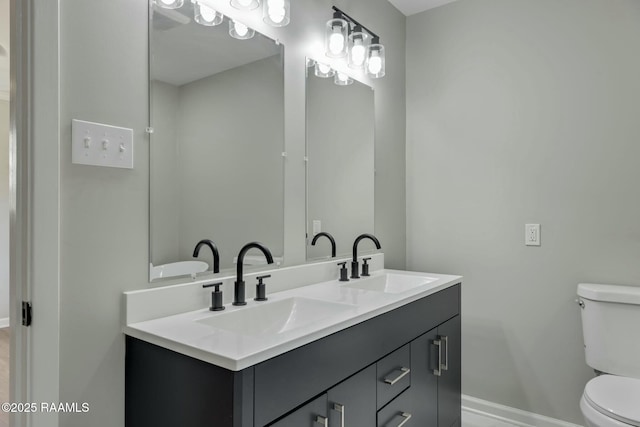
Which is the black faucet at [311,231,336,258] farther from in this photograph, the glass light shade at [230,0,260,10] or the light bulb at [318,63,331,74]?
the glass light shade at [230,0,260,10]

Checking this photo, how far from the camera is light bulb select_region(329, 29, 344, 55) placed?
74.6 inches

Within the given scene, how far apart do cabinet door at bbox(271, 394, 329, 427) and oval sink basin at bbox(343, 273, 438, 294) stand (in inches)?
33.0

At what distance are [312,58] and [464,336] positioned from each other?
1.82m

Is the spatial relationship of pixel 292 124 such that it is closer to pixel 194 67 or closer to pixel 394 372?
pixel 194 67

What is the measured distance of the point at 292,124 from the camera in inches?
67.9

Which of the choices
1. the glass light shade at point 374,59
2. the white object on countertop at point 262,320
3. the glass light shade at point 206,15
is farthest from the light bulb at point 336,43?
the white object on countertop at point 262,320

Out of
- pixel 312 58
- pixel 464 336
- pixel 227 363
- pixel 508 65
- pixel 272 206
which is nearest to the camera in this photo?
pixel 227 363

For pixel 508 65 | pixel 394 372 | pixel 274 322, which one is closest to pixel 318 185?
pixel 274 322

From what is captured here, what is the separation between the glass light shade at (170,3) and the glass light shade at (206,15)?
0.06 metres

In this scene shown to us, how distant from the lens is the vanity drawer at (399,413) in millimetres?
1314

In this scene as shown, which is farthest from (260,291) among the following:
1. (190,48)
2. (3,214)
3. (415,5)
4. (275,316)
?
(3,214)

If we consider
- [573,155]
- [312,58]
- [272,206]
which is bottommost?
[272,206]

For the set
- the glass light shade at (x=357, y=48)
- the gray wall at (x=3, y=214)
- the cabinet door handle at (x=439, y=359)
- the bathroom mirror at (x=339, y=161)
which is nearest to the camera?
the cabinet door handle at (x=439, y=359)

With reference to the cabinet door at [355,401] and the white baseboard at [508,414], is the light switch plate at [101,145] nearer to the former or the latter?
the cabinet door at [355,401]
